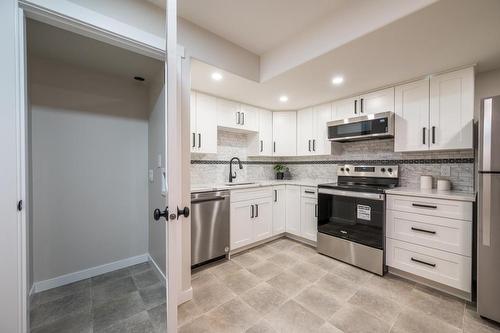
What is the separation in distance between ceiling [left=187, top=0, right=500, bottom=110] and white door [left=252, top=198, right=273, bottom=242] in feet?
5.28

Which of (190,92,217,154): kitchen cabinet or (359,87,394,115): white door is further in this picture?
(190,92,217,154): kitchen cabinet

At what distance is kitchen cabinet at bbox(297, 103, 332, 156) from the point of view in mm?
3162

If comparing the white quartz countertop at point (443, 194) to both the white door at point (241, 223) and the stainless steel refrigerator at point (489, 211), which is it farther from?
the white door at point (241, 223)

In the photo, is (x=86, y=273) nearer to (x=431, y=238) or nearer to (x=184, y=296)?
(x=184, y=296)

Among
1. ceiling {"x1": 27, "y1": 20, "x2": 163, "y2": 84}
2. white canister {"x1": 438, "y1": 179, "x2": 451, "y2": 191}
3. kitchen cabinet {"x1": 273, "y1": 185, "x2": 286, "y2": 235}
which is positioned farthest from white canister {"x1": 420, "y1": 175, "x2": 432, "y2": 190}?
ceiling {"x1": 27, "y1": 20, "x2": 163, "y2": 84}

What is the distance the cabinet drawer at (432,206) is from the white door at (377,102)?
1.14 meters

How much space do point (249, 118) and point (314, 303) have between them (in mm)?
2611

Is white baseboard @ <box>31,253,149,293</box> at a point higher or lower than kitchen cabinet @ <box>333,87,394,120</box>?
lower

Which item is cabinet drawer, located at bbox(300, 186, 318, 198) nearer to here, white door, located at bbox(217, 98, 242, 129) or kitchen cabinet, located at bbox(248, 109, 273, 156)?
kitchen cabinet, located at bbox(248, 109, 273, 156)

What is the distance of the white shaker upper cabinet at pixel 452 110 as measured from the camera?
1.97 m

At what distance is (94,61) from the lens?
2010 mm

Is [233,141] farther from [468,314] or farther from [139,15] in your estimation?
[468,314]

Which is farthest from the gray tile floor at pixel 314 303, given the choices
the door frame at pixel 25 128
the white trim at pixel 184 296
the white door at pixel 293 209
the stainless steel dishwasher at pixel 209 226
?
the white door at pixel 293 209

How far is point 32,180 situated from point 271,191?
2.72m
